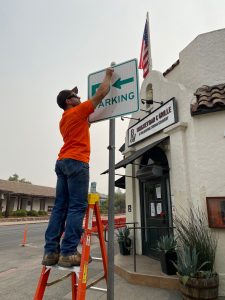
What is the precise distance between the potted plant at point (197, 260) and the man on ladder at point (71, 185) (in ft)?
9.87

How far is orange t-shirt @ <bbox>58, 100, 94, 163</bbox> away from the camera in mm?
2543

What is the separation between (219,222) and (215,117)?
2.26 metres

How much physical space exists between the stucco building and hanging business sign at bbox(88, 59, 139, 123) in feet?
11.4

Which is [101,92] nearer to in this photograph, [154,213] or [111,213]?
[111,213]

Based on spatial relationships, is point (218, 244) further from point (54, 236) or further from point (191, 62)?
point (191, 62)

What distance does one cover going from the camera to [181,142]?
602cm

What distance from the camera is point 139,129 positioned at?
8336 mm

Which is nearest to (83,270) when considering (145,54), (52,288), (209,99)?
(52,288)

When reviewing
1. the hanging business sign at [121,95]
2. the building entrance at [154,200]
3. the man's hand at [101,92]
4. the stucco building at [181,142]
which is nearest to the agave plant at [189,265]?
the stucco building at [181,142]

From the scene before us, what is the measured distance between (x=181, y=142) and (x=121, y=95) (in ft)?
12.5

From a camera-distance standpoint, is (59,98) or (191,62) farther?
(191,62)

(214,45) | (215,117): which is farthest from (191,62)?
(215,117)

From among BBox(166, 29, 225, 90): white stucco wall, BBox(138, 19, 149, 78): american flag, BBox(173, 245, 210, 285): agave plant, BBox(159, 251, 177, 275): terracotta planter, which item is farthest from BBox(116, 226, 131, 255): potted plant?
BBox(138, 19, 149, 78): american flag

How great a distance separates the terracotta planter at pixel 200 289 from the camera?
14.2 ft
